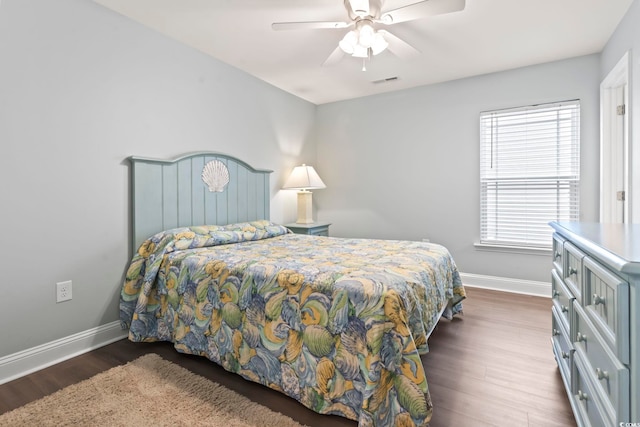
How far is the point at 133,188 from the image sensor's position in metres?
2.47

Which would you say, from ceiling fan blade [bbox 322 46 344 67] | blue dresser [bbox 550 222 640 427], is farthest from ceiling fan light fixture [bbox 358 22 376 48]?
blue dresser [bbox 550 222 640 427]

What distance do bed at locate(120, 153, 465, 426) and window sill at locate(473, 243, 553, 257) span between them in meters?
1.20

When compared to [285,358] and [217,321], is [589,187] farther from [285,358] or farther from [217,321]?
[217,321]

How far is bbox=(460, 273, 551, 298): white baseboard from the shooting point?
3.37 m

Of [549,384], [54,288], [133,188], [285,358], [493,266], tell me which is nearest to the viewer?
[285,358]

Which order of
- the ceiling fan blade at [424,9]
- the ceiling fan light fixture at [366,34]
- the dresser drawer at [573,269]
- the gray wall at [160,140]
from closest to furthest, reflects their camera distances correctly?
1. the dresser drawer at [573,269]
2. the ceiling fan blade at [424,9]
3. the gray wall at [160,140]
4. the ceiling fan light fixture at [366,34]

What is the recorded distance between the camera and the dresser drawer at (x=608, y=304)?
83cm

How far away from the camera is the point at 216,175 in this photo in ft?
10.3

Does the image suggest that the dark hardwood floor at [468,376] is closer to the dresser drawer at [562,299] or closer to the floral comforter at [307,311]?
the floral comforter at [307,311]

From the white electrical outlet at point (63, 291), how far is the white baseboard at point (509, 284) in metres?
3.82

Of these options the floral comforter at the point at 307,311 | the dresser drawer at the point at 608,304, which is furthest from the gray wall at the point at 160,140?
the dresser drawer at the point at 608,304

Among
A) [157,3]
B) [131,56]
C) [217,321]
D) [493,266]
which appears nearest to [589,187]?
[493,266]

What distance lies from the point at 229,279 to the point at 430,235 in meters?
2.87

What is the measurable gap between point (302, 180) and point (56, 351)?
2740 mm
